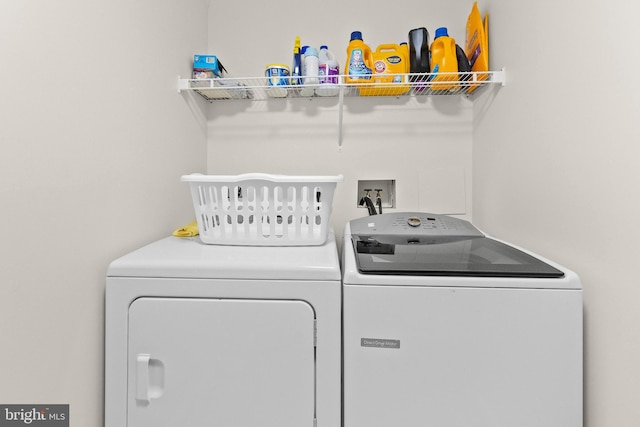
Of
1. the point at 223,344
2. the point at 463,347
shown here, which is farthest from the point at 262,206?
the point at 463,347

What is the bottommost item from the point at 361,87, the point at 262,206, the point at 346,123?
the point at 262,206

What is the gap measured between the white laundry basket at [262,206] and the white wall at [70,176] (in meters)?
0.28

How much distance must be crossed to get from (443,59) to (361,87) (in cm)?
43

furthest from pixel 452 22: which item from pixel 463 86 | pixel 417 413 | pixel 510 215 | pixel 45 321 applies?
pixel 45 321

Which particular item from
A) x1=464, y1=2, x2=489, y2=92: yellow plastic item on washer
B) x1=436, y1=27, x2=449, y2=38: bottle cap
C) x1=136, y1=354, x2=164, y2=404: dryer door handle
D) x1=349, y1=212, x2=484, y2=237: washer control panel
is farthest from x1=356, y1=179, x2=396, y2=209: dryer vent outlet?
x1=136, y1=354, x2=164, y2=404: dryer door handle

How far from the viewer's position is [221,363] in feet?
3.41

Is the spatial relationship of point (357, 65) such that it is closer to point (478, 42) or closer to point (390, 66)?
point (390, 66)

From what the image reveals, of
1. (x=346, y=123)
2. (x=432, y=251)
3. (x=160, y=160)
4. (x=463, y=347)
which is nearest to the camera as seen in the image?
(x=463, y=347)

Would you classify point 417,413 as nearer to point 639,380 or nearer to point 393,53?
point 639,380

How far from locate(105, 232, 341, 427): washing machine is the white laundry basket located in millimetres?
265

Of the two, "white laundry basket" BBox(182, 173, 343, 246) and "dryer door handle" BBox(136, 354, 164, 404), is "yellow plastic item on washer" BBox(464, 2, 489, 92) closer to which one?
"white laundry basket" BBox(182, 173, 343, 246)

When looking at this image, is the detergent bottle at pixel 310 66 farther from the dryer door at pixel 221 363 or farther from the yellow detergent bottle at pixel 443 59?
the dryer door at pixel 221 363

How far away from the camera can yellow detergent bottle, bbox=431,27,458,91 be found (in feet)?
5.56

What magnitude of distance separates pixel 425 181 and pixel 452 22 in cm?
92
